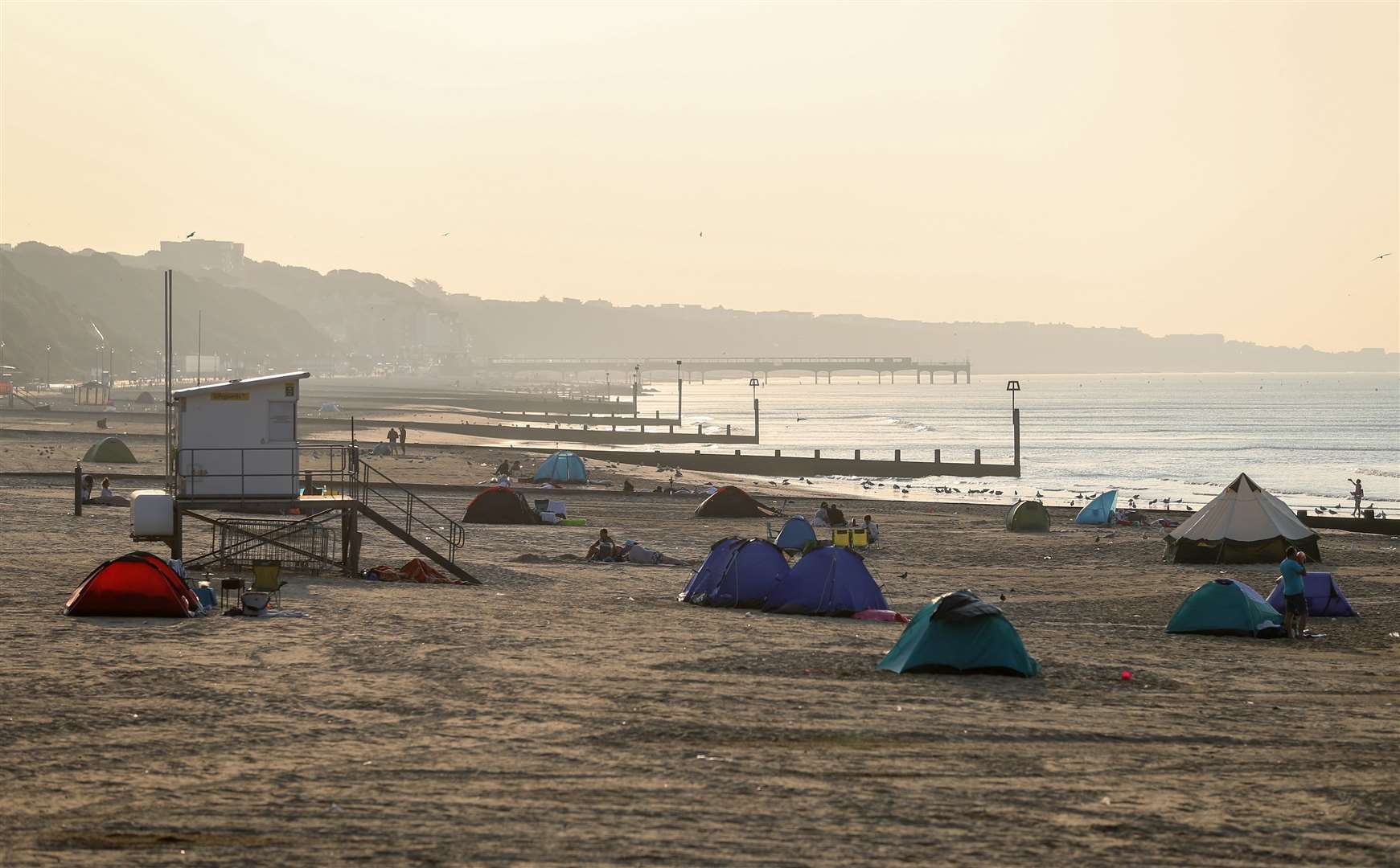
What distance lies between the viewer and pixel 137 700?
14.1 meters

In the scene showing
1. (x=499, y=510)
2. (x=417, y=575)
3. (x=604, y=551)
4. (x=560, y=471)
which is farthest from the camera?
(x=560, y=471)

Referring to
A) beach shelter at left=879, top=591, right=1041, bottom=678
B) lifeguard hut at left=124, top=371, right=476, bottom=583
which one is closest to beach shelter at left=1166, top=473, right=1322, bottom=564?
beach shelter at left=879, top=591, right=1041, bottom=678

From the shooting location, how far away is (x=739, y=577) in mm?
22547

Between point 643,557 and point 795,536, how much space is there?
4008mm

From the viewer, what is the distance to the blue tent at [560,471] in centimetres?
4944

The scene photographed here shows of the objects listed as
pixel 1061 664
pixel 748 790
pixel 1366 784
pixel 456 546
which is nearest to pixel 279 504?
pixel 456 546

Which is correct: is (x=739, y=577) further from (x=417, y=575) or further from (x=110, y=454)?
(x=110, y=454)

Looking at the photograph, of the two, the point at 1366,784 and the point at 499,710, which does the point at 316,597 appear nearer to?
the point at 499,710

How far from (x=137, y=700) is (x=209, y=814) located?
13.5 ft

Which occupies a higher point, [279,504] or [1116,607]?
[279,504]

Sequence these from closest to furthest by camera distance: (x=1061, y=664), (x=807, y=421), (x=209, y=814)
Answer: (x=209, y=814), (x=1061, y=664), (x=807, y=421)

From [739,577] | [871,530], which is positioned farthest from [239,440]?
[871,530]

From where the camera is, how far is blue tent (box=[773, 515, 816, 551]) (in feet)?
101

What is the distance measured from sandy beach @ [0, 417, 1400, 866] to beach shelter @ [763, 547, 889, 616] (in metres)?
0.52
